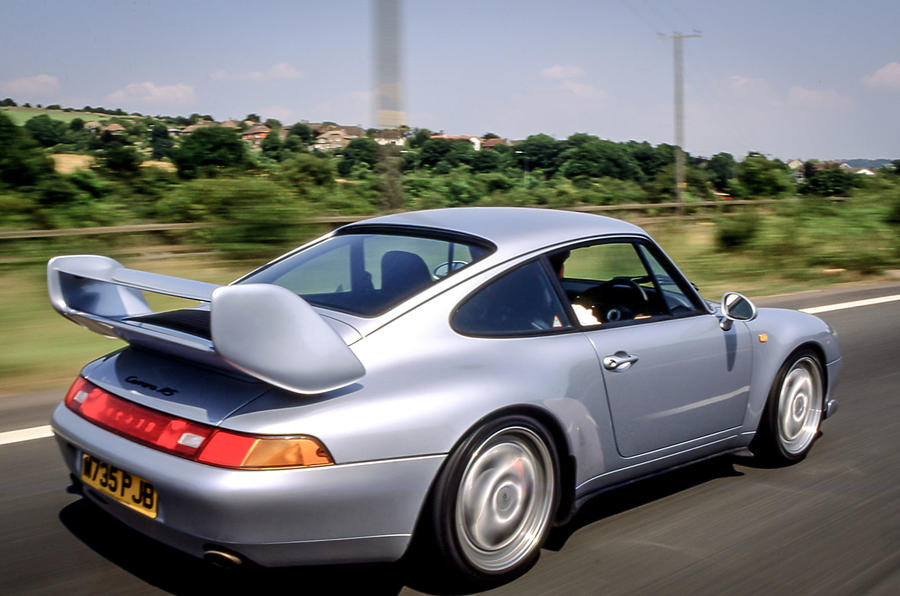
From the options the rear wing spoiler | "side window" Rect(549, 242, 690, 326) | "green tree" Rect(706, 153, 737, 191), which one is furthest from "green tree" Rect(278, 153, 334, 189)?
the rear wing spoiler

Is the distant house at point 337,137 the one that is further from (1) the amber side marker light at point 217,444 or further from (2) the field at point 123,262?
(1) the amber side marker light at point 217,444

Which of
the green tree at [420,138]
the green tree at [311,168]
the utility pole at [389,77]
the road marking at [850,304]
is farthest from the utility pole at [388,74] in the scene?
the green tree at [420,138]

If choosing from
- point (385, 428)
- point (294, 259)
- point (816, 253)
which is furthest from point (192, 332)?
point (816, 253)

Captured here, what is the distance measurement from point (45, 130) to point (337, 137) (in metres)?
9.65

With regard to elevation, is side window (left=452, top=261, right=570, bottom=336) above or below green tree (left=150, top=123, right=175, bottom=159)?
below

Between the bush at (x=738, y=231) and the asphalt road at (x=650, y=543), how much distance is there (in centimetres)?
1073

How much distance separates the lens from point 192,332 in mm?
3041

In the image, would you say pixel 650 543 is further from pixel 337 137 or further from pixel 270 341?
pixel 337 137

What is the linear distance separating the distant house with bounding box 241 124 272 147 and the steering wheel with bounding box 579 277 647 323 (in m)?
27.2

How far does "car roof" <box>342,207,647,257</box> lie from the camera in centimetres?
366

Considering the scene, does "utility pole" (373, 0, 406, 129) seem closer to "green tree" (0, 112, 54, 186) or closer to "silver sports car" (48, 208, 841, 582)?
"silver sports car" (48, 208, 841, 582)

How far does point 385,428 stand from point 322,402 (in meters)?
0.22

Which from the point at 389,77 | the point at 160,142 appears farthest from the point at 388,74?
the point at 160,142

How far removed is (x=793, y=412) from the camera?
4812 mm
